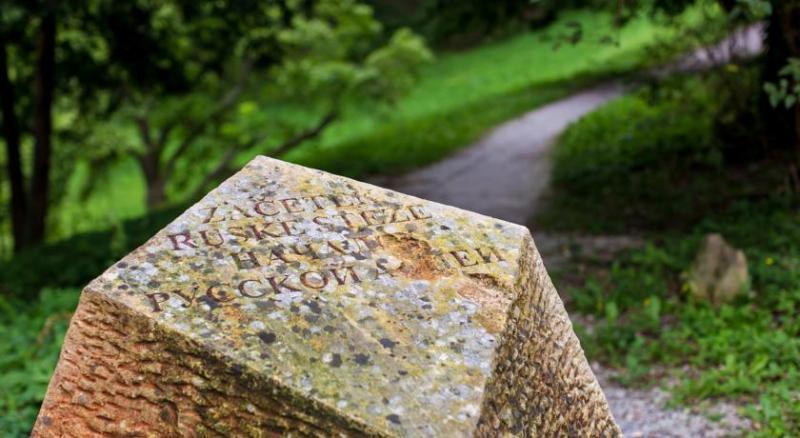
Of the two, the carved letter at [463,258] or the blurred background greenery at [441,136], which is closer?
the carved letter at [463,258]

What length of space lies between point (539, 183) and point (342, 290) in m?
8.30

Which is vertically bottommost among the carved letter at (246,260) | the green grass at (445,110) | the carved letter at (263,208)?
the green grass at (445,110)

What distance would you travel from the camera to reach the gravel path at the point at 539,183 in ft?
15.0

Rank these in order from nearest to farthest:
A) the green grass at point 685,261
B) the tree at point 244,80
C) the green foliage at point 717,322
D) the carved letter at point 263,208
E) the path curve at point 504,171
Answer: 1. the carved letter at point 263,208
2. the green foliage at point 717,322
3. the green grass at point 685,261
4. the path curve at point 504,171
5. the tree at point 244,80

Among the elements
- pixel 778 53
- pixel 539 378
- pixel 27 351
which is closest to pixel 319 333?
pixel 539 378

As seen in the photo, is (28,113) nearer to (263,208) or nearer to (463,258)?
(263,208)

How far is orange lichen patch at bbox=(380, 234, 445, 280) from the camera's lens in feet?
9.39

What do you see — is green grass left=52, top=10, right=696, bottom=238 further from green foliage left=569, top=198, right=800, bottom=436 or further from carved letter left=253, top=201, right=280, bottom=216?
carved letter left=253, top=201, right=280, bottom=216

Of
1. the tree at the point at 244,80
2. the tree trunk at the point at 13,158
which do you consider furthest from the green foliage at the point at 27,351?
the tree at the point at 244,80

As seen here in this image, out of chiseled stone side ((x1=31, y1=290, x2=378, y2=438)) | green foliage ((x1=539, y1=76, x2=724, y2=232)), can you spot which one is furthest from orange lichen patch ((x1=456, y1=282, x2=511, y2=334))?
green foliage ((x1=539, y1=76, x2=724, y2=232))

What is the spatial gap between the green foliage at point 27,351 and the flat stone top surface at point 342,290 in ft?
6.31

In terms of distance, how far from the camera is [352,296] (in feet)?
8.93

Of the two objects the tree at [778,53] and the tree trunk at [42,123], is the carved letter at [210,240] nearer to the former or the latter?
the tree at [778,53]

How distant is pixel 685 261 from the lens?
21.6ft
